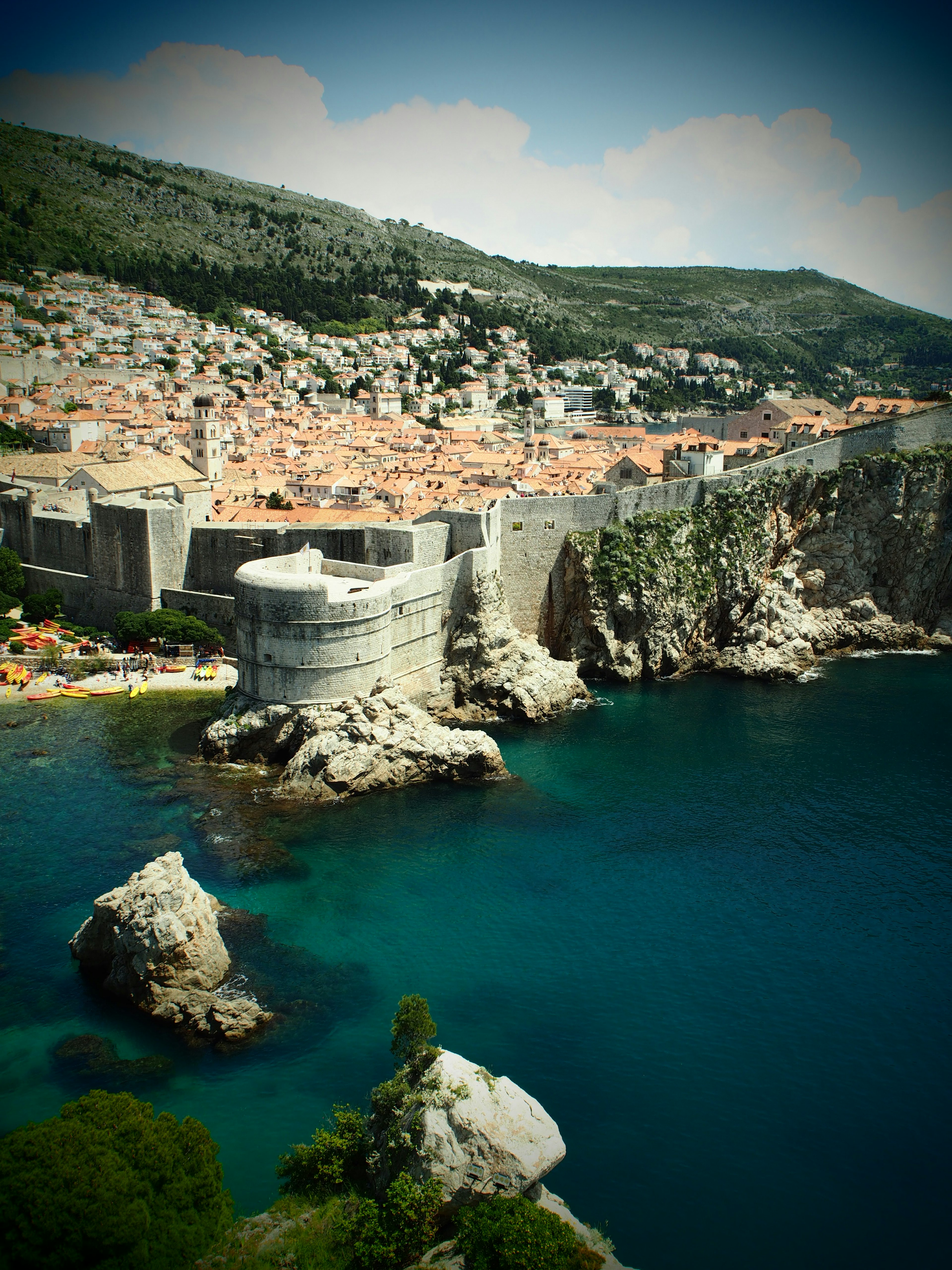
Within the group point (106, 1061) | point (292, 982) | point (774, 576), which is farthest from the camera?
point (774, 576)

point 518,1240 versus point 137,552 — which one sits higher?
point 137,552

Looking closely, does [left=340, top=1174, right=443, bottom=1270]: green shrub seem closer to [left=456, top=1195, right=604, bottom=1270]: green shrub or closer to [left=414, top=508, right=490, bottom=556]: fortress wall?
[left=456, top=1195, right=604, bottom=1270]: green shrub

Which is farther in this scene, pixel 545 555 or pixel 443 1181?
pixel 545 555

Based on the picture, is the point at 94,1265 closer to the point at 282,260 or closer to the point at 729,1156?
the point at 729,1156

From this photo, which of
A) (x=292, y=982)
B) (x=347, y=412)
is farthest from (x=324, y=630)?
(x=347, y=412)

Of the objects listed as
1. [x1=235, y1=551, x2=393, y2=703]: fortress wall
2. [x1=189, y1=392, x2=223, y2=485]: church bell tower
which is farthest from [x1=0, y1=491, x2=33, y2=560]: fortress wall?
[x1=235, y1=551, x2=393, y2=703]: fortress wall

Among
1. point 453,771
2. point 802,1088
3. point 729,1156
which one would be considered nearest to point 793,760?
point 453,771

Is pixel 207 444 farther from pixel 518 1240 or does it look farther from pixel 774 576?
pixel 518 1240
